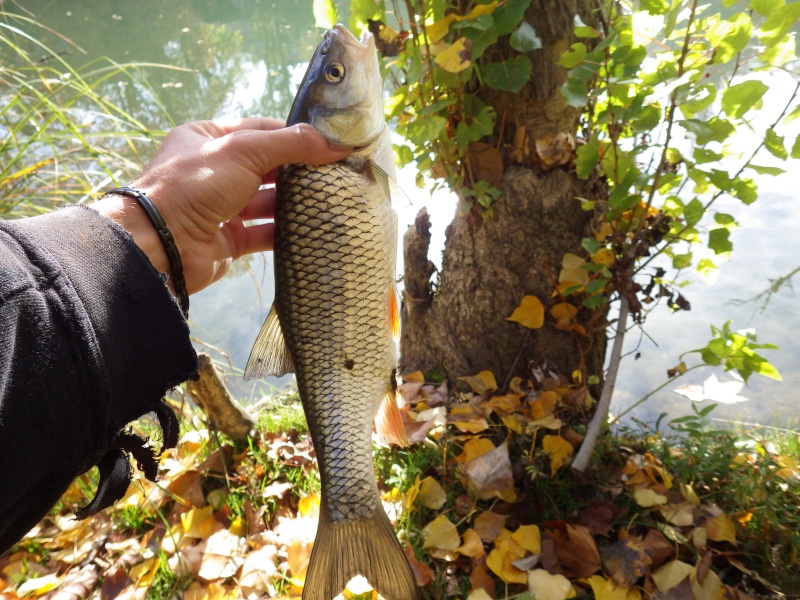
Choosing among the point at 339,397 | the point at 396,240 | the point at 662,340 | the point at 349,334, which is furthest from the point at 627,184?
the point at 662,340

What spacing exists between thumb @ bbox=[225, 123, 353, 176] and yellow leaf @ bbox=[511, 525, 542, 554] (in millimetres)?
1352

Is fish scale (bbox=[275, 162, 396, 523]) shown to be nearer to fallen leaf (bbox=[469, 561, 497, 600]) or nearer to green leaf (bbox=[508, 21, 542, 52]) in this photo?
fallen leaf (bbox=[469, 561, 497, 600])

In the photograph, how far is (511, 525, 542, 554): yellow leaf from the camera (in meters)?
1.82

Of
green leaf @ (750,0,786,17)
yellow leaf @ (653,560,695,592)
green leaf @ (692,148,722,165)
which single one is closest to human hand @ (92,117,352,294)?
green leaf @ (692,148,722,165)

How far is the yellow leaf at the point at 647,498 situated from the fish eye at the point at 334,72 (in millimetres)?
1678

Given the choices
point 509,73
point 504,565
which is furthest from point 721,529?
point 509,73

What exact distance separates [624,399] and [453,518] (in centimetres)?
186

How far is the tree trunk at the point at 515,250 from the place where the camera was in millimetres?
2082

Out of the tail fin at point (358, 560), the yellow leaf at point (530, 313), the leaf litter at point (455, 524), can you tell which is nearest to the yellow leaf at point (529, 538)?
the leaf litter at point (455, 524)

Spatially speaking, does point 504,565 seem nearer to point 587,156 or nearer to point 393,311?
point 393,311

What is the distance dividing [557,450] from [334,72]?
1.53 metres

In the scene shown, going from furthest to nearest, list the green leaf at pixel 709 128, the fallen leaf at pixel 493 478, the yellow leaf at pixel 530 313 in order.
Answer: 1. the yellow leaf at pixel 530 313
2. the fallen leaf at pixel 493 478
3. the green leaf at pixel 709 128

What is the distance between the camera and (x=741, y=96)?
1408 mm

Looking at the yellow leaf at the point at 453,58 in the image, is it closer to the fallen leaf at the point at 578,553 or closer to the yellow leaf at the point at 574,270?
the yellow leaf at the point at 574,270
